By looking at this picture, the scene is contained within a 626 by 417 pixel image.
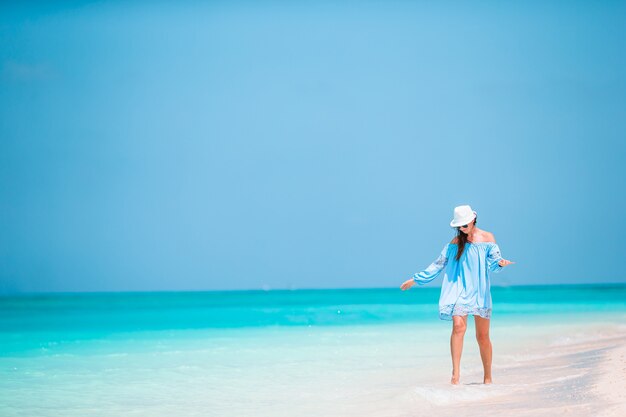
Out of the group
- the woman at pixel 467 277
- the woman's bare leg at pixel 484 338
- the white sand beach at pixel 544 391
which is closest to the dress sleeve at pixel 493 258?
the woman at pixel 467 277

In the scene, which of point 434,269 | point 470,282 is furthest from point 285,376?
point 470,282

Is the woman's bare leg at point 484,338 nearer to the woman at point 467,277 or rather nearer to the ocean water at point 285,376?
the woman at point 467,277

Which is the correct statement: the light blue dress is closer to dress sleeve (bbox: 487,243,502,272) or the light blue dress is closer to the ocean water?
dress sleeve (bbox: 487,243,502,272)

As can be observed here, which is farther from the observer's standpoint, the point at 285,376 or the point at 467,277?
the point at 285,376

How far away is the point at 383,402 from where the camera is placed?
19.3 feet

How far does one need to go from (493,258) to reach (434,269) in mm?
460

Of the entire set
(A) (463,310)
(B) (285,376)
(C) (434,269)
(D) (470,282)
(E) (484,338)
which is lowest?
(B) (285,376)

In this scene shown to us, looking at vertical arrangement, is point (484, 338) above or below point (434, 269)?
below

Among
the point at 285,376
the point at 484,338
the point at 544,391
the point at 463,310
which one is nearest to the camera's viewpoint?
the point at 544,391

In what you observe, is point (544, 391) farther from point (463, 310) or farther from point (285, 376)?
point (285, 376)

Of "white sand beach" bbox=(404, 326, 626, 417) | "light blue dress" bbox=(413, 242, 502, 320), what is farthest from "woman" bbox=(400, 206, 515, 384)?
"white sand beach" bbox=(404, 326, 626, 417)

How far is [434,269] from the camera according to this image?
594 cm

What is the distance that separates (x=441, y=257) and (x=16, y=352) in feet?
28.6

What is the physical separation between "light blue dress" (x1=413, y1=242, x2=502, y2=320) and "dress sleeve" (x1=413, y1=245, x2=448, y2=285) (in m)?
0.01
